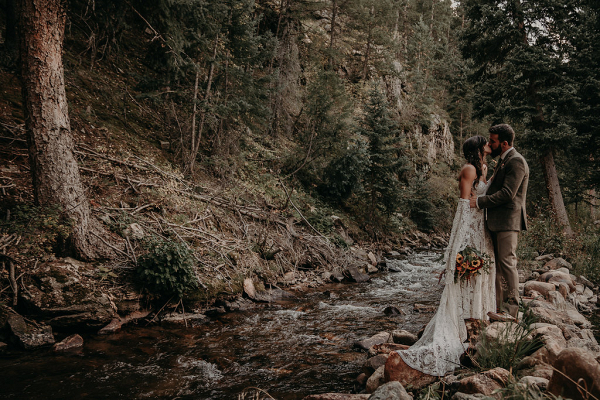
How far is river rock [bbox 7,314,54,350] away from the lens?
4.61 m

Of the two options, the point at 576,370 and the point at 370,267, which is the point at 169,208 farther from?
the point at 576,370

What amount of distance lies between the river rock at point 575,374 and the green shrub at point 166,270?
548 centimetres

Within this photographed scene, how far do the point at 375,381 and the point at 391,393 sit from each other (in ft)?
2.72

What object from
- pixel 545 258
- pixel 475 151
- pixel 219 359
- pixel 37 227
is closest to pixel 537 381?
pixel 475 151

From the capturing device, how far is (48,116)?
5699 mm

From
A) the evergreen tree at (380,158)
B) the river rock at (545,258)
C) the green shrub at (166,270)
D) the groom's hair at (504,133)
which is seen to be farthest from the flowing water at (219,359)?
the evergreen tree at (380,158)

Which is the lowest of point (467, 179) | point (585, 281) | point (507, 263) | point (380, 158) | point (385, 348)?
point (385, 348)

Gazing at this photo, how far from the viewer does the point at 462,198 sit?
411 cm

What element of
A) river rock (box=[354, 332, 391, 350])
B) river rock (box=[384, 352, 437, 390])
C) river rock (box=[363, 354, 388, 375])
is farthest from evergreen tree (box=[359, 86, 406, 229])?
river rock (box=[384, 352, 437, 390])

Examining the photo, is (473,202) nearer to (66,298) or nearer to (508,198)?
(508,198)

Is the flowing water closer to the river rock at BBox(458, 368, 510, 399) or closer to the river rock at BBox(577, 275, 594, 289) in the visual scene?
the river rock at BBox(458, 368, 510, 399)

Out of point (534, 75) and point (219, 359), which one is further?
point (534, 75)

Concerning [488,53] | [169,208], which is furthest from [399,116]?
[169,208]

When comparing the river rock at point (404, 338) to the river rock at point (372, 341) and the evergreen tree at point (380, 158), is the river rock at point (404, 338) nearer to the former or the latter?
the river rock at point (372, 341)
